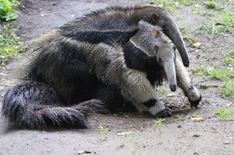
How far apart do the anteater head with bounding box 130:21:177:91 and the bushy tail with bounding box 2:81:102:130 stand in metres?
0.95

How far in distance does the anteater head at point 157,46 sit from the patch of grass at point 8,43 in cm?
317

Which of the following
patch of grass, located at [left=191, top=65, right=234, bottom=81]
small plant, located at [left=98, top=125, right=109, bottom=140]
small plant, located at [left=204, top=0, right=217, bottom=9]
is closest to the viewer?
small plant, located at [left=98, top=125, right=109, bottom=140]

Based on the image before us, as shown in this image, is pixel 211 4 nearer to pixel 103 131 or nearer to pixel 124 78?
pixel 124 78

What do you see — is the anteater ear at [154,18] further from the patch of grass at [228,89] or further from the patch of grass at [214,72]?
the patch of grass at [214,72]

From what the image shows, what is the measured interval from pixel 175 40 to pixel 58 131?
2.00 m

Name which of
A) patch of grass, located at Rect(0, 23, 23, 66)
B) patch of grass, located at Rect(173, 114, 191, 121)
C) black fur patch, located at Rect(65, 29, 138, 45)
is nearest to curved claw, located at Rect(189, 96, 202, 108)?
patch of grass, located at Rect(173, 114, 191, 121)

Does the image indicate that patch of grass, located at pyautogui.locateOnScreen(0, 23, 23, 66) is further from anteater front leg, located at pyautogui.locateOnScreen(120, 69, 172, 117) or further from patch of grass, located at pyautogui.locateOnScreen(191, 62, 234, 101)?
patch of grass, located at pyautogui.locateOnScreen(191, 62, 234, 101)

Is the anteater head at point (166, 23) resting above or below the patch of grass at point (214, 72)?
above

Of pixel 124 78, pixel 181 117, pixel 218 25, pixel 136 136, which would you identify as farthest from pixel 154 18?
pixel 218 25

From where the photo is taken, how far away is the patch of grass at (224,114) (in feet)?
24.2

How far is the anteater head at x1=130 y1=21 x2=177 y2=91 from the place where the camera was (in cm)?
751

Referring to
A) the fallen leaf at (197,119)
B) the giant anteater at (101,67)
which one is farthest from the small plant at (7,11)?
the fallen leaf at (197,119)

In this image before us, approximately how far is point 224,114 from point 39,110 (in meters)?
2.31

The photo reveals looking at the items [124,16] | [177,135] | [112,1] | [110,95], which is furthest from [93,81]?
[112,1]
